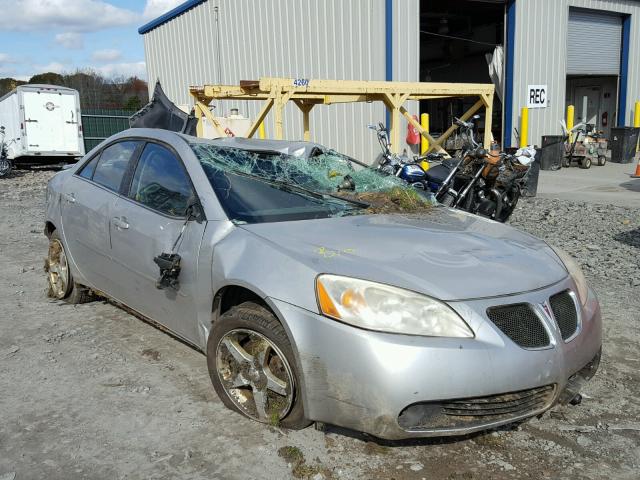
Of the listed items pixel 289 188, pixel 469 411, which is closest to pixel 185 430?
pixel 469 411

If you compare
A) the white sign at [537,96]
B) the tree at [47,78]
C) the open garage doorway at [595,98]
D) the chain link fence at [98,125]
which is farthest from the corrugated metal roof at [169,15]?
the tree at [47,78]

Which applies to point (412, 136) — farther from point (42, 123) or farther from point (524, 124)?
point (42, 123)

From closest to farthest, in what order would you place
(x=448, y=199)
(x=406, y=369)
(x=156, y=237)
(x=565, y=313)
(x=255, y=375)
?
(x=406, y=369)
(x=565, y=313)
(x=255, y=375)
(x=156, y=237)
(x=448, y=199)

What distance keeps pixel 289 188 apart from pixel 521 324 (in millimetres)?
1638

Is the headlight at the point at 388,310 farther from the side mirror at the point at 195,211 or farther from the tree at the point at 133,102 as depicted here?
the tree at the point at 133,102

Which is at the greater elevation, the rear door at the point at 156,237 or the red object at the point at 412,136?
the red object at the point at 412,136

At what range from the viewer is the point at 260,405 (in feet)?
9.54

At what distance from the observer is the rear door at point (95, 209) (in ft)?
13.3

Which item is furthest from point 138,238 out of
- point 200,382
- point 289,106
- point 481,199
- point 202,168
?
point 289,106

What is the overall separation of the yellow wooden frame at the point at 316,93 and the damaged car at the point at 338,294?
5.79m

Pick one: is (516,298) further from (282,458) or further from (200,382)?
(200,382)

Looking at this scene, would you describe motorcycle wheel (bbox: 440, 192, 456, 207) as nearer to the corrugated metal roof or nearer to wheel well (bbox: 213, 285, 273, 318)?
wheel well (bbox: 213, 285, 273, 318)

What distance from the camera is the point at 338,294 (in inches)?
101

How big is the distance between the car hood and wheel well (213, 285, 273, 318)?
296 millimetres
